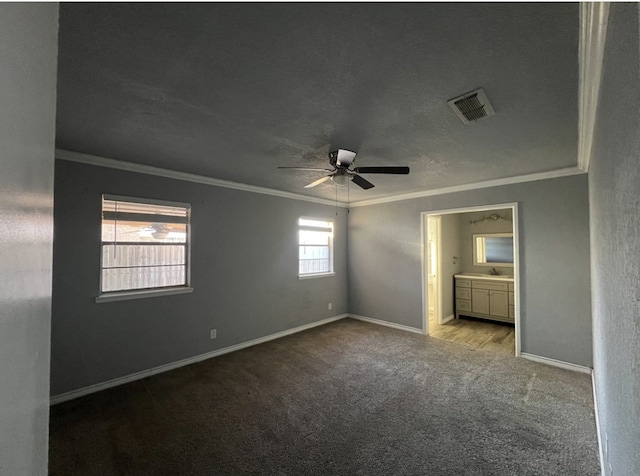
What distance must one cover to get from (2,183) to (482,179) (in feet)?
14.9

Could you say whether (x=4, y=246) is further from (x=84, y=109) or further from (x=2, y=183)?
(x=84, y=109)

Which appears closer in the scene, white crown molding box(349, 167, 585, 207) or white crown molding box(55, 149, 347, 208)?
white crown molding box(55, 149, 347, 208)

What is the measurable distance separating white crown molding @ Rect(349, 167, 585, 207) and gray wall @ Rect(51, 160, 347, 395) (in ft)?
3.49

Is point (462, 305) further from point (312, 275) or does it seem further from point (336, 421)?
point (336, 421)

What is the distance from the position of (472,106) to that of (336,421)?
2709 millimetres

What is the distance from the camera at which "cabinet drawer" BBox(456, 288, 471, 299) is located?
561 centimetres

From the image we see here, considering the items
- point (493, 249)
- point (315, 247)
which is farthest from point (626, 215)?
point (493, 249)

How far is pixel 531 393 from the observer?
2.82 m

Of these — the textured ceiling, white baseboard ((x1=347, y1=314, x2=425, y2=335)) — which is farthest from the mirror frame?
the textured ceiling

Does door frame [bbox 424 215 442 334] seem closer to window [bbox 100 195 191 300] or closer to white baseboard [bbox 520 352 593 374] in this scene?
white baseboard [bbox 520 352 593 374]

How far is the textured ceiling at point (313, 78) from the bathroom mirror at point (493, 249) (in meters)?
2.98

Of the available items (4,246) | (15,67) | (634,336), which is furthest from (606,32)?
(4,246)

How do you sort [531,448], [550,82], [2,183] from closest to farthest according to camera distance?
[2,183] → [550,82] → [531,448]

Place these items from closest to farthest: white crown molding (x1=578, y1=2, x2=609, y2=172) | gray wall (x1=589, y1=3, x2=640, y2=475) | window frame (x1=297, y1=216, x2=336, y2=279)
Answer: gray wall (x1=589, y1=3, x2=640, y2=475)
white crown molding (x1=578, y1=2, x2=609, y2=172)
window frame (x1=297, y1=216, x2=336, y2=279)
